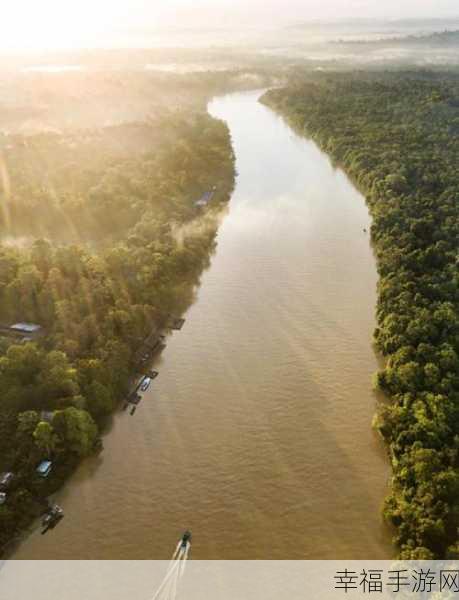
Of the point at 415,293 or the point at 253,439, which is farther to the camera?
the point at 415,293

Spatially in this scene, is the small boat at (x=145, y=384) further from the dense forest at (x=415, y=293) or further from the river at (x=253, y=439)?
the dense forest at (x=415, y=293)

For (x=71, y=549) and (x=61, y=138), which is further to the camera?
(x=61, y=138)

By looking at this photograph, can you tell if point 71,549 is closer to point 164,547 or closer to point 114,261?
point 164,547

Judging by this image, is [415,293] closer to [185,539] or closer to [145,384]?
[145,384]

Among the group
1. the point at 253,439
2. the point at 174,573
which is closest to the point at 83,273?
the point at 253,439

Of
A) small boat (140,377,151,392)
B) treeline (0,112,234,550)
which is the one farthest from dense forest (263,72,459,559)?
treeline (0,112,234,550)

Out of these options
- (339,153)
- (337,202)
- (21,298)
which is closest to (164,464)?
(21,298)
